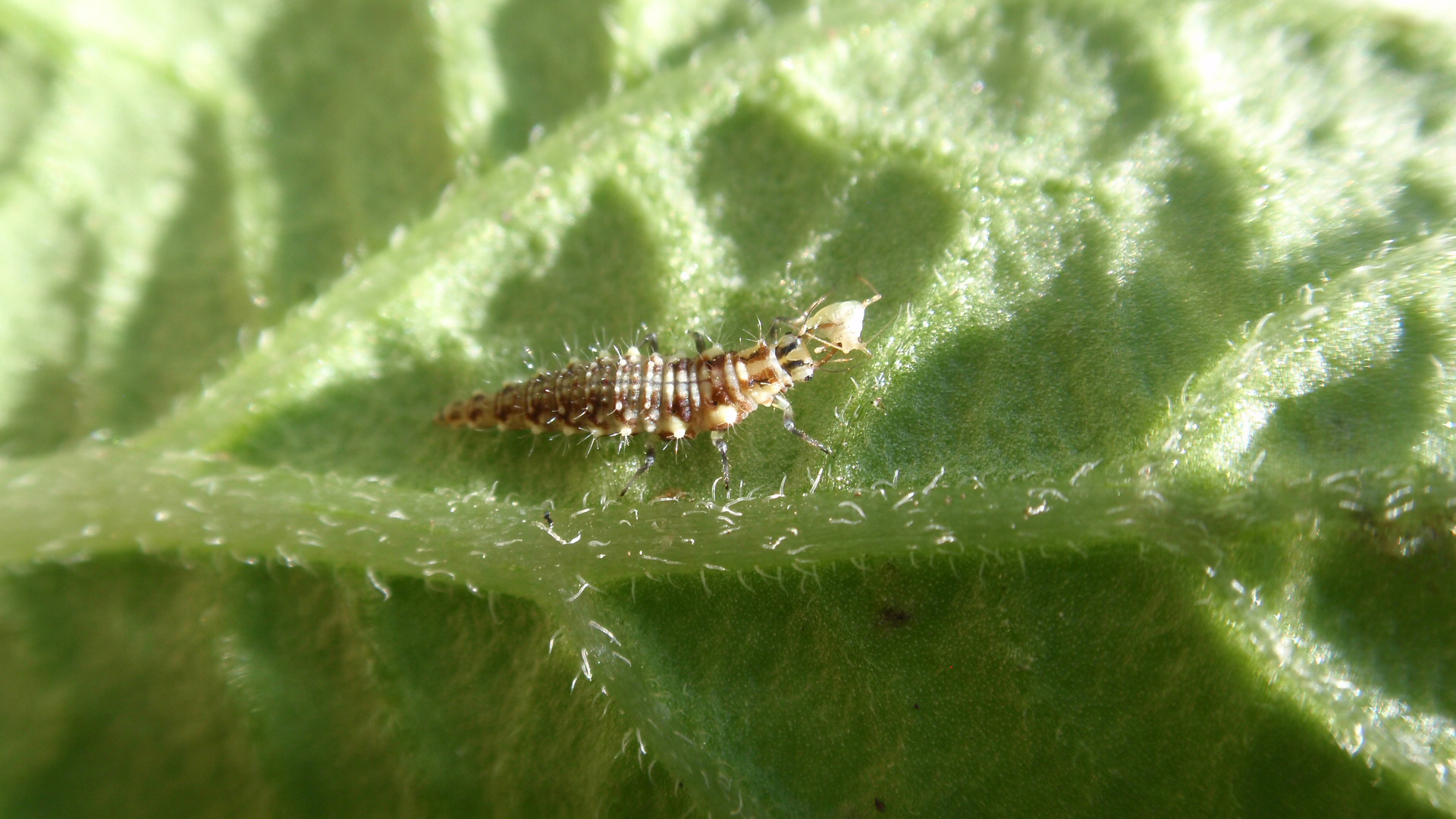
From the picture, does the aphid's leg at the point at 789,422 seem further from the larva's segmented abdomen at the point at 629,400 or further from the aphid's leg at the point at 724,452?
the aphid's leg at the point at 724,452

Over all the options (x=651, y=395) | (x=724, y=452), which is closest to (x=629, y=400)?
(x=651, y=395)

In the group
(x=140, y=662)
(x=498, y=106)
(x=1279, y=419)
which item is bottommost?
(x=1279, y=419)

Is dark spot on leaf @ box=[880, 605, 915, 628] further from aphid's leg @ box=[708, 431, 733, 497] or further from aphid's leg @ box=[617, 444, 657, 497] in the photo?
aphid's leg @ box=[617, 444, 657, 497]

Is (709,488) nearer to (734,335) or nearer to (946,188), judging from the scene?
(734,335)

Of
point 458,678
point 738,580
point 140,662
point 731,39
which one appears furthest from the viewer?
point 731,39

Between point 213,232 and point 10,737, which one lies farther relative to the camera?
point 213,232

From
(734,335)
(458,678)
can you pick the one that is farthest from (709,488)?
(458,678)

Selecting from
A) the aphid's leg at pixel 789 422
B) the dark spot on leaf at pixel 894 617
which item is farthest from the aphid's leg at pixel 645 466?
the dark spot on leaf at pixel 894 617
